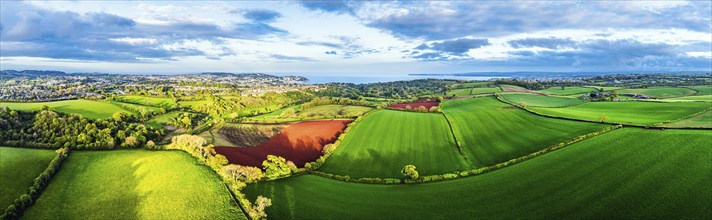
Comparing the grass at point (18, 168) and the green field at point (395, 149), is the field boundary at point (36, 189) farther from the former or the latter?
the green field at point (395, 149)

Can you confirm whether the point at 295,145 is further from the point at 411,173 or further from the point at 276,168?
the point at 411,173

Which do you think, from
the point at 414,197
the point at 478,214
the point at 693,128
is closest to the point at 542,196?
the point at 478,214

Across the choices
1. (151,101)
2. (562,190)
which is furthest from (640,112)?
(151,101)

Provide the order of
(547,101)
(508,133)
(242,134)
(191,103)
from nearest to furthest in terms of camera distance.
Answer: (508,133), (242,134), (547,101), (191,103)

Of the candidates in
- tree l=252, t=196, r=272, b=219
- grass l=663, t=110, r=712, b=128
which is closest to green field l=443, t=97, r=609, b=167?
grass l=663, t=110, r=712, b=128

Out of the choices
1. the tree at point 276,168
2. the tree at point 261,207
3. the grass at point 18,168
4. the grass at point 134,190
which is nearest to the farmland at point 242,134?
the grass at point 134,190

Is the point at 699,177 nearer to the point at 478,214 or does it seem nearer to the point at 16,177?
the point at 478,214
